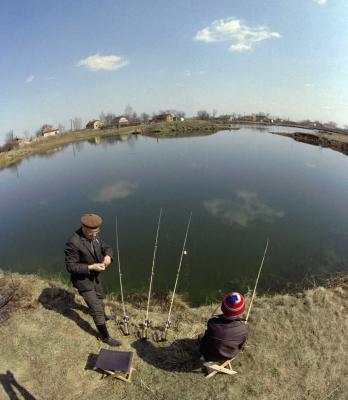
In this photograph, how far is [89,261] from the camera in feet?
19.2

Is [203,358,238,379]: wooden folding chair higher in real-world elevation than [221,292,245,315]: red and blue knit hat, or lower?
lower

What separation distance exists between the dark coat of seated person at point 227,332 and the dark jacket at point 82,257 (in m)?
2.68

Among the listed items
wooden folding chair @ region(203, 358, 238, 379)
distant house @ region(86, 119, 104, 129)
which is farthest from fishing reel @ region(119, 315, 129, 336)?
distant house @ region(86, 119, 104, 129)

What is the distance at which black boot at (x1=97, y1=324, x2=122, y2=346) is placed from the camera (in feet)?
19.9

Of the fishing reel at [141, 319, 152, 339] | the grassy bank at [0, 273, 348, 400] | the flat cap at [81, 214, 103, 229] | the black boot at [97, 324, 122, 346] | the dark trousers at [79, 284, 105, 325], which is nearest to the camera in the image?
the grassy bank at [0, 273, 348, 400]

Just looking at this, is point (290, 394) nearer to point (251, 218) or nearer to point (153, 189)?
point (251, 218)

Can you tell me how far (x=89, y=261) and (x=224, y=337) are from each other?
10.1 feet

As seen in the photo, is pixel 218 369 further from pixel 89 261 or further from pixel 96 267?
pixel 89 261

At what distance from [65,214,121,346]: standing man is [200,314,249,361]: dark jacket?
2270mm

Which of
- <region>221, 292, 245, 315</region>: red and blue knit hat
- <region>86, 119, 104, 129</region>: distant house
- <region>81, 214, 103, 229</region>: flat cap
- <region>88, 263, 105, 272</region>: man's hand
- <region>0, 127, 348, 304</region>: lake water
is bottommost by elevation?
<region>0, 127, 348, 304</region>: lake water

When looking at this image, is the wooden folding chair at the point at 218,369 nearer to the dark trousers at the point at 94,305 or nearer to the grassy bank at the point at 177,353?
the grassy bank at the point at 177,353

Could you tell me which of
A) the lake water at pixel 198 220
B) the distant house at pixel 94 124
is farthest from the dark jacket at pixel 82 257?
the distant house at pixel 94 124

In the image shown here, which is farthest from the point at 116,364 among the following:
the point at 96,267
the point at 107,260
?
the point at 107,260

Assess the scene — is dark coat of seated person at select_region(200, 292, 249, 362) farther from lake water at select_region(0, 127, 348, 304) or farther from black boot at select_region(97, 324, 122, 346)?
lake water at select_region(0, 127, 348, 304)
